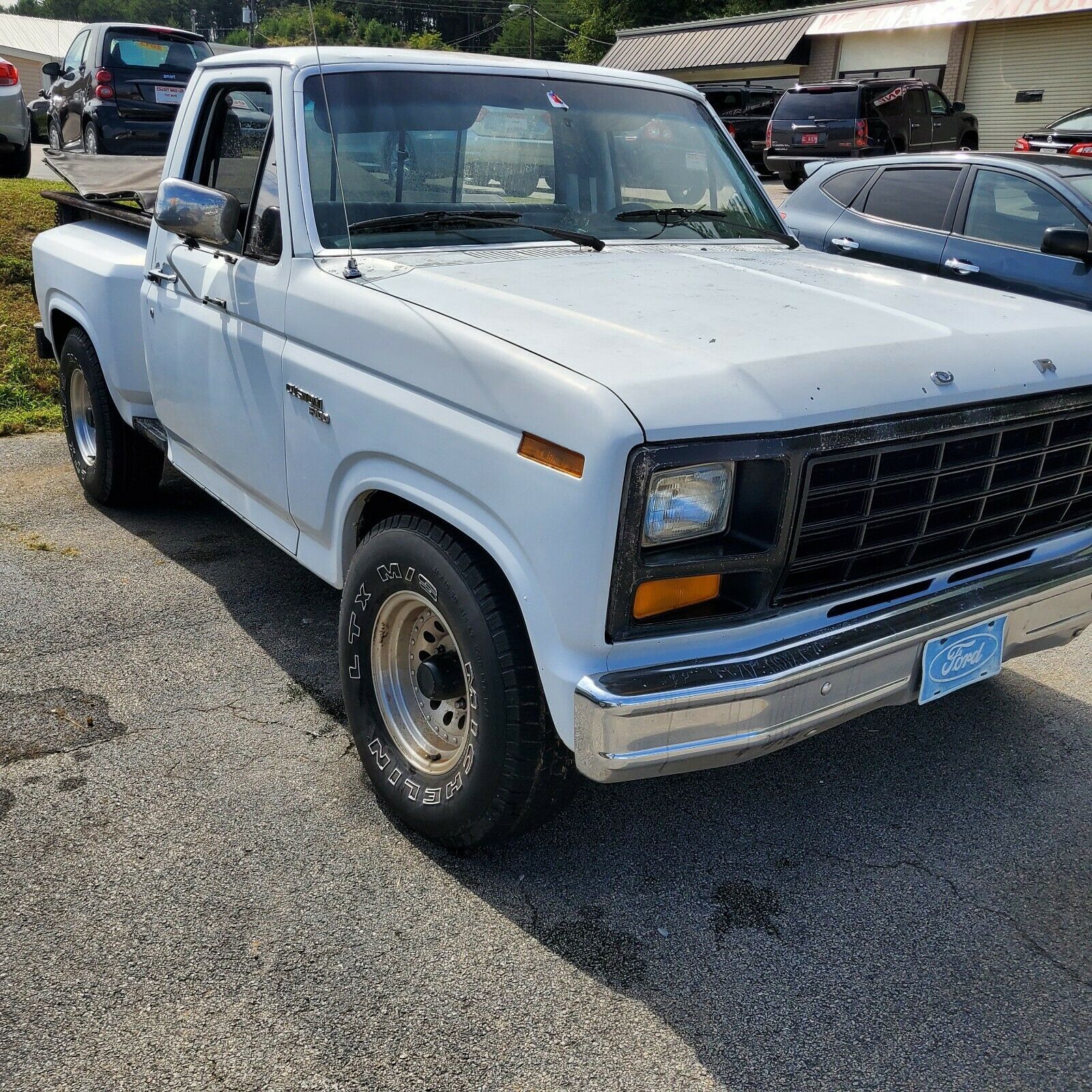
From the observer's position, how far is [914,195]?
7641mm

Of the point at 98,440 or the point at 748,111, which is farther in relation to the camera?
the point at 748,111

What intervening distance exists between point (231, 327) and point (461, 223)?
0.84 meters

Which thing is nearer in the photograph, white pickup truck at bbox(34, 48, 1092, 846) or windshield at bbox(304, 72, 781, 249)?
white pickup truck at bbox(34, 48, 1092, 846)

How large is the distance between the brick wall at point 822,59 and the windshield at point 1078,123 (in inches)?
781

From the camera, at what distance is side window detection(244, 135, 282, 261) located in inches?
139

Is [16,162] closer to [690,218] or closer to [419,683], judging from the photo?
[690,218]

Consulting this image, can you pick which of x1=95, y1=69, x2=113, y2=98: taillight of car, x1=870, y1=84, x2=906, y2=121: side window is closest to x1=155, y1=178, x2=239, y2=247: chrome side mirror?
x1=95, y1=69, x2=113, y2=98: taillight of car

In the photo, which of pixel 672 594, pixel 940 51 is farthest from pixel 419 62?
pixel 940 51

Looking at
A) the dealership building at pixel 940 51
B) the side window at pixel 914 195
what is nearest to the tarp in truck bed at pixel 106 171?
the side window at pixel 914 195

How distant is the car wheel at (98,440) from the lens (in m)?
5.28

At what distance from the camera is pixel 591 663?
2447 mm

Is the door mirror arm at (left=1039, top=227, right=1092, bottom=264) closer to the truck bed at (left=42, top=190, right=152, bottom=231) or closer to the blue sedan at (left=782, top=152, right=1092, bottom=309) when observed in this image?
the blue sedan at (left=782, top=152, right=1092, bottom=309)

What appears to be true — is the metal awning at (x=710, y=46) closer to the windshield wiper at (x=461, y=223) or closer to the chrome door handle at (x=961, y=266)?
the chrome door handle at (x=961, y=266)

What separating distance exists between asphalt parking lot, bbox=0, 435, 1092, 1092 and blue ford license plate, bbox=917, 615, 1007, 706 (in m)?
0.57
